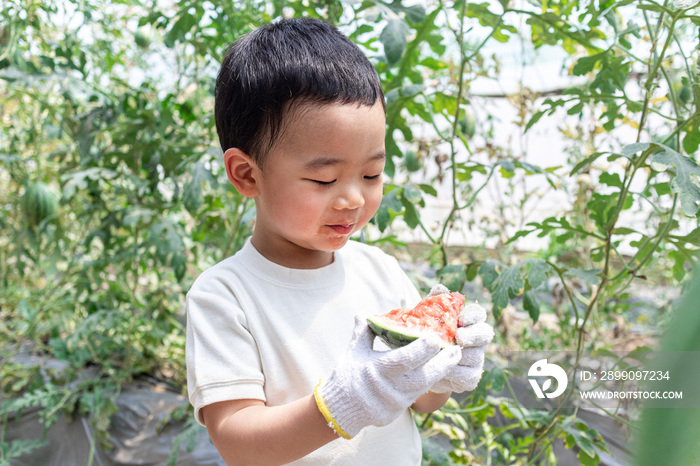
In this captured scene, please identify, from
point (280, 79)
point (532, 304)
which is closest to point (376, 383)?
point (280, 79)

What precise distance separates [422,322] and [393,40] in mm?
875

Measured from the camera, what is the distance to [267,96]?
1037 mm

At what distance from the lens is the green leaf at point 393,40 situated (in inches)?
61.4

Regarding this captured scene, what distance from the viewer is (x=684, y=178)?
4.24 feet

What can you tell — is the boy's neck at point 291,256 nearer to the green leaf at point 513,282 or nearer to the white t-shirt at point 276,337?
the white t-shirt at point 276,337

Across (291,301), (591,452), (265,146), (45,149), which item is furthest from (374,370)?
(45,149)

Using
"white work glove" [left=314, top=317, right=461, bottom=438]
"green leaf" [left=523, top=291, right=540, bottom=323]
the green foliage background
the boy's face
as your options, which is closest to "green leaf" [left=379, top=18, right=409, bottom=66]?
the green foliage background

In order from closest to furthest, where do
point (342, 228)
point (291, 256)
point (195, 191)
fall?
1. point (342, 228)
2. point (291, 256)
3. point (195, 191)

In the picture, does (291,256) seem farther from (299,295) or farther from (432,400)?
(432,400)

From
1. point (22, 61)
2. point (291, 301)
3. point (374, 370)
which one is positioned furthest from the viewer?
point (22, 61)

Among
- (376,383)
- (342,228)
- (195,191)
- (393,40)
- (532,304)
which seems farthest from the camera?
(195,191)

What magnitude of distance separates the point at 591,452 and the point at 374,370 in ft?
3.76

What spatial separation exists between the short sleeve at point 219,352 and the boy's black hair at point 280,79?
0.94 ft

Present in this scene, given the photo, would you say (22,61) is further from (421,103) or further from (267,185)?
(267,185)
